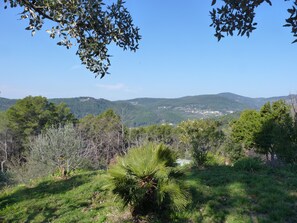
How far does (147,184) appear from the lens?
17.9 ft

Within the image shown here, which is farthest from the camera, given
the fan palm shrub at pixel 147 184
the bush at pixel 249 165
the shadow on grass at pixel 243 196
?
the bush at pixel 249 165

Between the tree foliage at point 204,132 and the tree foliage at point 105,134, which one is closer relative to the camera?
the tree foliage at point 204,132

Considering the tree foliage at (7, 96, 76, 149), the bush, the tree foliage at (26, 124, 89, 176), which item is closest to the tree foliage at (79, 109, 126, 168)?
the tree foliage at (7, 96, 76, 149)

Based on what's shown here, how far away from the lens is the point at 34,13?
3271 millimetres

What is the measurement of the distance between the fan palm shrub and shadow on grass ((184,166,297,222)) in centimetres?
42

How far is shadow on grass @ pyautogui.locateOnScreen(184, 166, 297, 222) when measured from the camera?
Result: 524cm

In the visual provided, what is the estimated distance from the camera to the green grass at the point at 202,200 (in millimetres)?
5379

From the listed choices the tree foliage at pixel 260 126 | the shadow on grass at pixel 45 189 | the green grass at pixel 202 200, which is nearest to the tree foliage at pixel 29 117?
the tree foliage at pixel 260 126

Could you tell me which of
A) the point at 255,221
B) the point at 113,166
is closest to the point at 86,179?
the point at 113,166

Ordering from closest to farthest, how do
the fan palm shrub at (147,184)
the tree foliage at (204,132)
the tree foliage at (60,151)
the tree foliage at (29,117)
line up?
the fan palm shrub at (147,184) < the tree foliage at (60,151) < the tree foliage at (204,132) < the tree foliage at (29,117)

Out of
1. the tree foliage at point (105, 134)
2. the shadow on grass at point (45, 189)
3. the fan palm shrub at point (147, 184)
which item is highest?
the fan palm shrub at point (147, 184)

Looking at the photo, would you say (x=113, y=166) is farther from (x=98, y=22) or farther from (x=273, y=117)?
(x=273, y=117)

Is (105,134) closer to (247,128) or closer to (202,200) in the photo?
(247,128)

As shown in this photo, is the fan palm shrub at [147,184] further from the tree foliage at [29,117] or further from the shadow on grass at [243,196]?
the tree foliage at [29,117]
